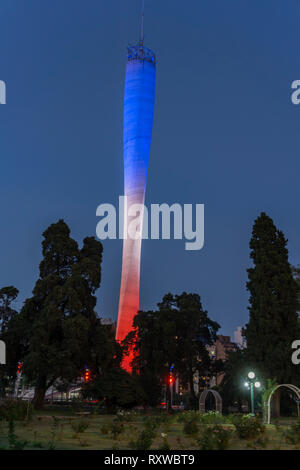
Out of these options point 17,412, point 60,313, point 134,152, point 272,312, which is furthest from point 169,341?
point 134,152

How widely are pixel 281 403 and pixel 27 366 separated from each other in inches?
967

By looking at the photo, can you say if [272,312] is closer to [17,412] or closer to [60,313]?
[60,313]

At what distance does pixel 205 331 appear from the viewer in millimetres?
55500

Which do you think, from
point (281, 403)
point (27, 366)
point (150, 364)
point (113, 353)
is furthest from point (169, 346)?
point (27, 366)

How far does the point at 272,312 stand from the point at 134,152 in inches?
1344

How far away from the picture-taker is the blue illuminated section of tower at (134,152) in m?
62.9

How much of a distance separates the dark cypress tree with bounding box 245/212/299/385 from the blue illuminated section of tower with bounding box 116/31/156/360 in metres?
21.3

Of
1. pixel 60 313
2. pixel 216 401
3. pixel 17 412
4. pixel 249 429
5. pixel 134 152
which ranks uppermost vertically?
pixel 134 152

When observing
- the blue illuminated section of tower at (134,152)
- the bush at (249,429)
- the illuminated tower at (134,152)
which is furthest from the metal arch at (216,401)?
the illuminated tower at (134,152)

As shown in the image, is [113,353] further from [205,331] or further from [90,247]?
[205,331]

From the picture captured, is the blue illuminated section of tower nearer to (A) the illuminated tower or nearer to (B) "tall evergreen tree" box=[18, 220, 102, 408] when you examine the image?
(A) the illuminated tower

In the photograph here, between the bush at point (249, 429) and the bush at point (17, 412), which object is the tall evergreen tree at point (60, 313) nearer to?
the bush at point (17, 412)

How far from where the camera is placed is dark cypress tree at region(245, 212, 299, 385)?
40.2m

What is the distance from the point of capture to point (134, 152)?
225 ft
